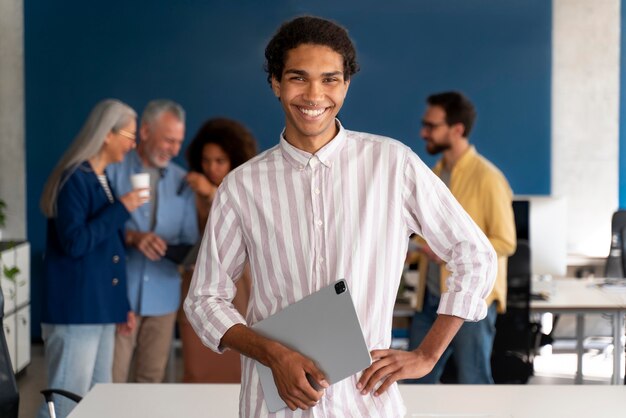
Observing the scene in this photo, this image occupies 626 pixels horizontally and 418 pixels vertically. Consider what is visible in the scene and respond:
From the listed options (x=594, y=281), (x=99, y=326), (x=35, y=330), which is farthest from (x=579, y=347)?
(x=35, y=330)

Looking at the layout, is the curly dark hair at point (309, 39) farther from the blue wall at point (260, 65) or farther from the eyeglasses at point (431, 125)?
the blue wall at point (260, 65)

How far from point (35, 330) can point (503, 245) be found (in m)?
4.34

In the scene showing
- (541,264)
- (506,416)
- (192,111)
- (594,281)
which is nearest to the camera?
(506,416)

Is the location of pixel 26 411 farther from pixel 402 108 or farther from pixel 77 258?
pixel 402 108

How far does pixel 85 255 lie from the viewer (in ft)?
12.5

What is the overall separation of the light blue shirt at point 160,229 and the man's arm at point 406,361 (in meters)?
2.47

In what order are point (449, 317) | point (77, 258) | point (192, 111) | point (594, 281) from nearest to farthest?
point (449, 317) < point (77, 258) < point (594, 281) < point (192, 111)

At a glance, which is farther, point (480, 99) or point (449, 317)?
point (480, 99)

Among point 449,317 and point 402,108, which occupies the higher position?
point 402,108

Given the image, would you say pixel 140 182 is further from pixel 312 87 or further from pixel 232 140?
pixel 312 87

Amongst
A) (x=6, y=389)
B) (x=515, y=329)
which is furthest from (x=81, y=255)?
(x=515, y=329)

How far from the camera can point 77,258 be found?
3.79m

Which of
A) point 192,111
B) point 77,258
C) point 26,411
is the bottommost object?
point 26,411

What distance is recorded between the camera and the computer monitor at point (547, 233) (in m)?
5.17
